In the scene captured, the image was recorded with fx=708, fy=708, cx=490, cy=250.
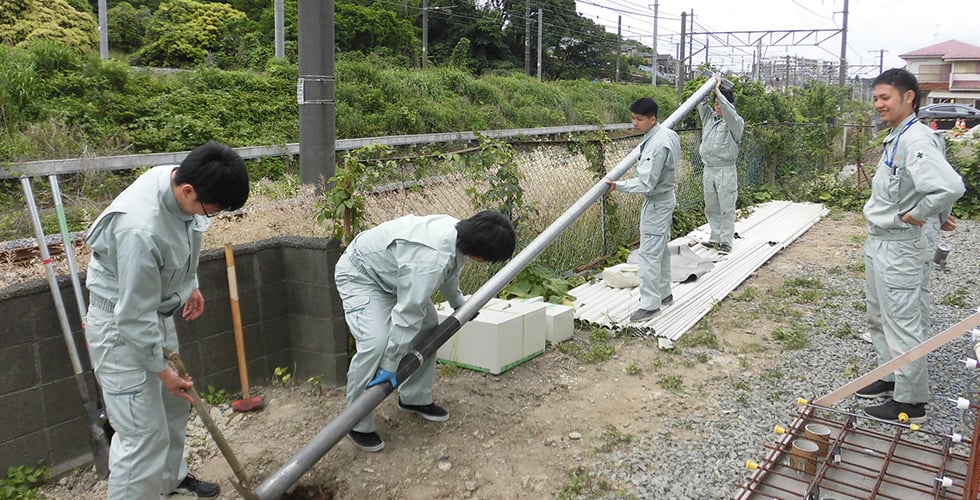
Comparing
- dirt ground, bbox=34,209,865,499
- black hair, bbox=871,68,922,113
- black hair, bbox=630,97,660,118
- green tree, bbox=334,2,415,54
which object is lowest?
dirt ground, bbox=34,209,865,499

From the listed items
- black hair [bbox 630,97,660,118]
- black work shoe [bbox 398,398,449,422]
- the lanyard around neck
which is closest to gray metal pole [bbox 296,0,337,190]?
black work shoe [bbox 398,398,449,422]

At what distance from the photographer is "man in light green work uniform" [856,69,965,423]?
400 centimetres

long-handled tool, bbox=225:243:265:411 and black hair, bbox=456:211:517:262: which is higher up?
black hair, bbox=456:211:517:262

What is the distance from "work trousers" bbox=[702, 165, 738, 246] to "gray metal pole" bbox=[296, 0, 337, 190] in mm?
4966

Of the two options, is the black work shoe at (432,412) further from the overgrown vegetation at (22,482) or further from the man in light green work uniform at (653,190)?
the man in light green work uniform at (653,190)

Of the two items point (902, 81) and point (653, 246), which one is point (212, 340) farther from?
point (902, 81)

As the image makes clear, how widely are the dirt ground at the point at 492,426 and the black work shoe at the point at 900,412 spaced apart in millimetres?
897

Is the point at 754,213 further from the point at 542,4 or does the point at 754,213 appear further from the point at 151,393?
the point at 542,4

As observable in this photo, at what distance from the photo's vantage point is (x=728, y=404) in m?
4.45

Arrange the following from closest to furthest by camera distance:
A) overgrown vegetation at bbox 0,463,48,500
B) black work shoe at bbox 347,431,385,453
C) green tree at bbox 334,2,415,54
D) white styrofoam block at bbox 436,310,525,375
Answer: overgrown vegetation at bbox 0,463,48,500 → black work shoe at bbox 347,431,385,453 → white styrofoam block at bbox 436,310,525,375 → green tree at bbox 334,2,415,54

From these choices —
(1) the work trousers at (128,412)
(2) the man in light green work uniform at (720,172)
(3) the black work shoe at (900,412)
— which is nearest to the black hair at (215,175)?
(1) the work trousers at (128,412)

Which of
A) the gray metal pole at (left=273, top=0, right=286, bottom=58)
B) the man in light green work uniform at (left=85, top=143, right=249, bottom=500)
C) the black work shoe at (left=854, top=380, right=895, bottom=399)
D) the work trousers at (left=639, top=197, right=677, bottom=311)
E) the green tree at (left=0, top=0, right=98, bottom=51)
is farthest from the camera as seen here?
the gray metal pole at (left=273, top=0, right=286, bottom=58)

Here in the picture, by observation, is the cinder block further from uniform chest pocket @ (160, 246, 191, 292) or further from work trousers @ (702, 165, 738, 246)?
work trousers @ (702, 165, 738, 246)

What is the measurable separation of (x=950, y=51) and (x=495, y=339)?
205 ft
